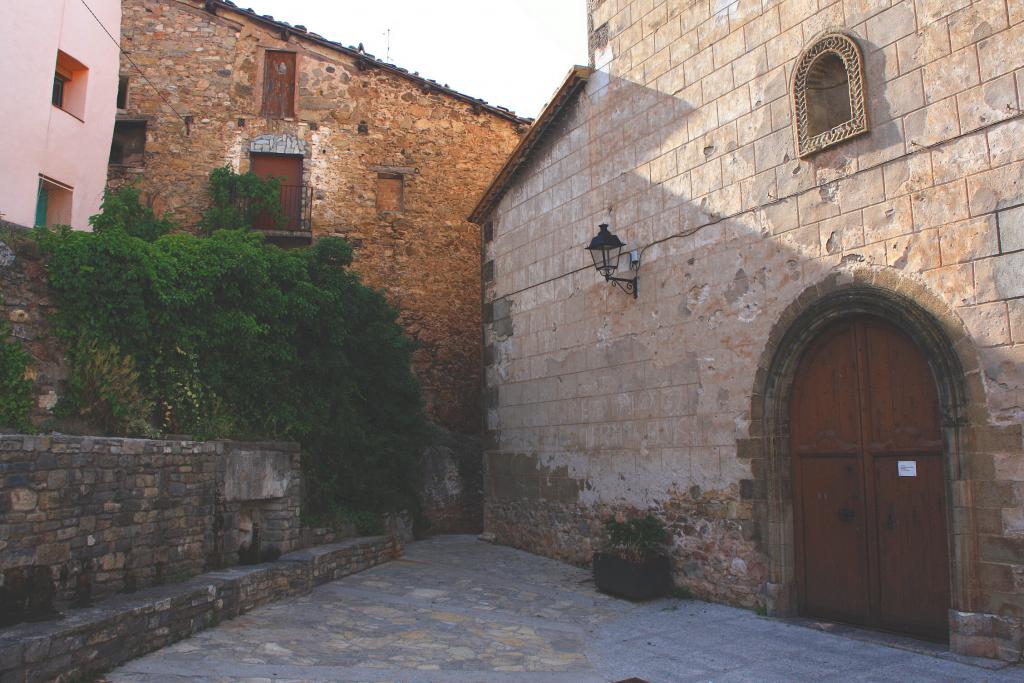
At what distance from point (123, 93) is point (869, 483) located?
1485cm

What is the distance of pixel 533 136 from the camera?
1066 cm

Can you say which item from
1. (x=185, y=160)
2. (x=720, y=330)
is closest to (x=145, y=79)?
(x=185, y=160)

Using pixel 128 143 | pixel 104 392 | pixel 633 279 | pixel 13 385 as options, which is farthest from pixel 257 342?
pixel 128 143

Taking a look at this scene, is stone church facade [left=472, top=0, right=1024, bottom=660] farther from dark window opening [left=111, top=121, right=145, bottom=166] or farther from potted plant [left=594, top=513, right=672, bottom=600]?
dark window opening [left=111, top=121, right=145, bottom=166]

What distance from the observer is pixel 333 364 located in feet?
31.7

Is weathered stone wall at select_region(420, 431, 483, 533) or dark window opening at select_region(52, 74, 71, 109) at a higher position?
dark window opening at select_region(52, 74, 71, 109)

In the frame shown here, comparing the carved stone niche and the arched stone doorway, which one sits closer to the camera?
the arched stone doorway

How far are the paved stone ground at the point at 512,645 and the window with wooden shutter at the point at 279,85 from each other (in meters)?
10.4

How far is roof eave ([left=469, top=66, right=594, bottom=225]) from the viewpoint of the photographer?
9.70 meters

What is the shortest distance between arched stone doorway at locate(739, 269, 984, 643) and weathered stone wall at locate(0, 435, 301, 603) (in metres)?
4.93

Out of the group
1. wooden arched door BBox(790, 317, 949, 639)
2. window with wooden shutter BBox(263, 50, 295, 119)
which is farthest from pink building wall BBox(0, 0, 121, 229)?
wooden arched door BBox(790, 317, 949, 639)

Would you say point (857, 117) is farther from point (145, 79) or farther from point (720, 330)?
point (145, 79)

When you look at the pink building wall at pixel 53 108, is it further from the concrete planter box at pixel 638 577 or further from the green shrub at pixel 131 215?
the concrete planter box at pixel 638 577

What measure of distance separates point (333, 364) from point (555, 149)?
4098mm
